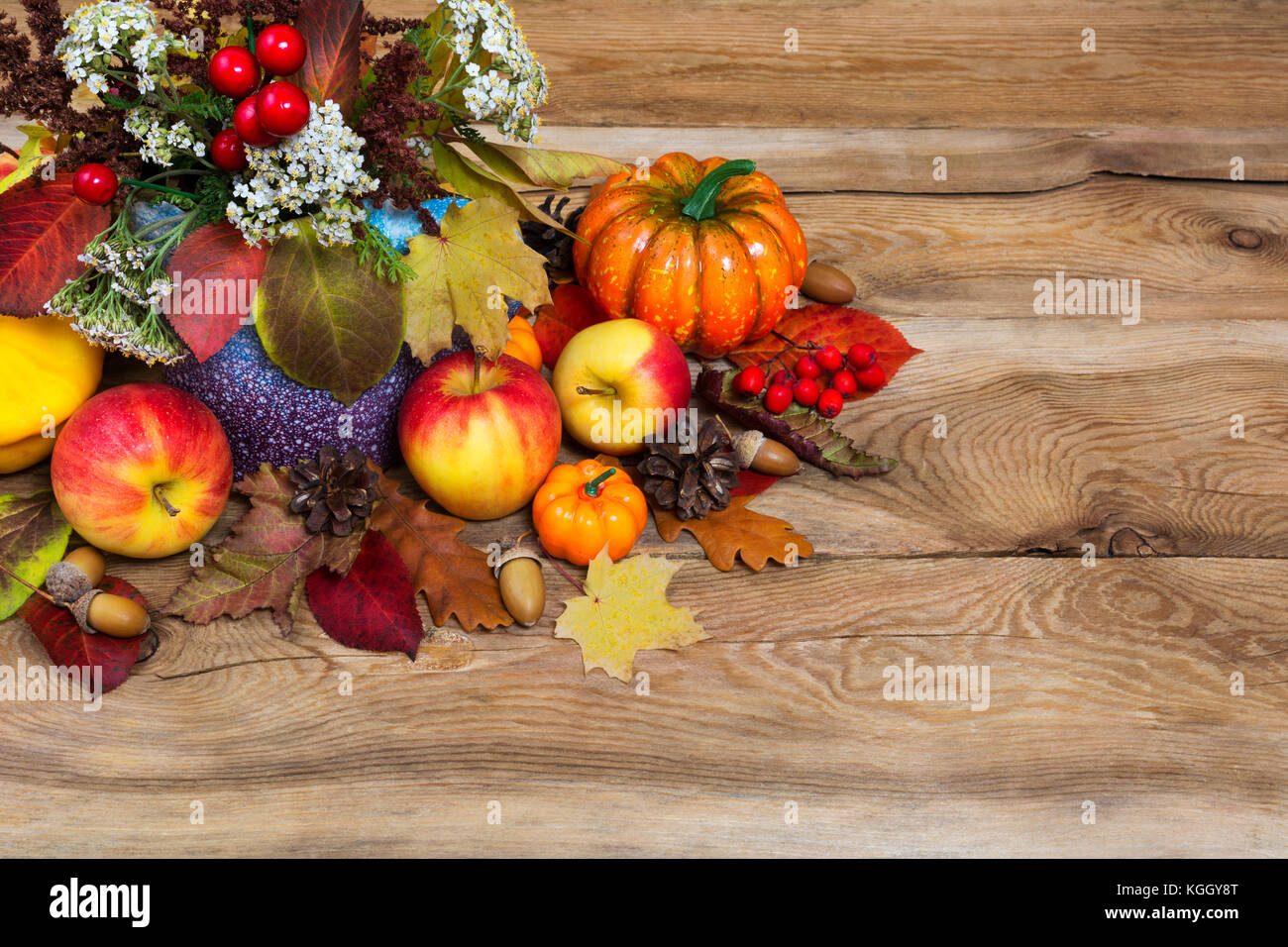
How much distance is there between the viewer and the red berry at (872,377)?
1441mm

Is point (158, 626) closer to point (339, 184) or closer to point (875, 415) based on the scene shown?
point (339, 184)

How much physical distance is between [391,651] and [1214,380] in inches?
47.2

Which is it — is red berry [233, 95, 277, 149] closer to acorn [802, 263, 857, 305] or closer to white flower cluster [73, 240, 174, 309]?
white flower cluster [73, 240, 174, 309]

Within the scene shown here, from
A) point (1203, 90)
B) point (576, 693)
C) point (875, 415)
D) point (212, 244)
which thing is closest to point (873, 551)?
point (875, 415)

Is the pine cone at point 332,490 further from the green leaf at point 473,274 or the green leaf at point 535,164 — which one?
the green leaf at point 535,164

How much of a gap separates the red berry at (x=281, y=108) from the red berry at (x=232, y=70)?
0.03 metres

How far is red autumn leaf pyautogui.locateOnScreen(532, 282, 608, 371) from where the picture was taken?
4.72ft

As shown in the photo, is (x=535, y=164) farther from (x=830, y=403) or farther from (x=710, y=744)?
(x=710, y=744)

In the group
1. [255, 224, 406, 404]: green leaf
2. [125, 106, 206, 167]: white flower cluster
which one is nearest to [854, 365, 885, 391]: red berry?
[255, 224, 406, 404]: green leaf

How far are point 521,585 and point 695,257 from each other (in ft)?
1.61

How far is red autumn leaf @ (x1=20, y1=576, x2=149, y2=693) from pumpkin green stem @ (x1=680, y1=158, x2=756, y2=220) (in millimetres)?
849

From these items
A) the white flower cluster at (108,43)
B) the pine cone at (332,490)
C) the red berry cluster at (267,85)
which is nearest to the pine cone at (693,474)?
the pine cone at (332,490)

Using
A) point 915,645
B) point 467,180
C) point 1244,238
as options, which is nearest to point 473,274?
point 467,180

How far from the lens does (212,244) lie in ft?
3.50
